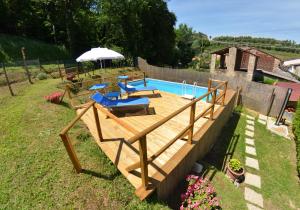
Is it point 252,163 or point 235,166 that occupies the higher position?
point 235,166

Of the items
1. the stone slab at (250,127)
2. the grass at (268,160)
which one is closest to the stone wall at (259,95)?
the grass at (268,160)

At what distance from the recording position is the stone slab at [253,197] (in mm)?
3757

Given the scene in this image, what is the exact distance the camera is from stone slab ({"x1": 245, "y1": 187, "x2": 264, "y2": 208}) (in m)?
3.76

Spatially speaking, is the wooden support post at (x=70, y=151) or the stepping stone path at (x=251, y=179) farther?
the stepping stone path at (x=251, y=179)

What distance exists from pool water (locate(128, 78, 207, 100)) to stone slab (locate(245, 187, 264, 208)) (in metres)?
7.02

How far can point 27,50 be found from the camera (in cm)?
1677

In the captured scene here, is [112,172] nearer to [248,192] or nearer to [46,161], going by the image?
[46,161]

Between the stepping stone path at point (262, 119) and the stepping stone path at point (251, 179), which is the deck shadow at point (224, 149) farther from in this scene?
the stepping stone path at point (262, 119)

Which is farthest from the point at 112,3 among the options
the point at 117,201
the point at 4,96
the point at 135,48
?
the point at 117,201

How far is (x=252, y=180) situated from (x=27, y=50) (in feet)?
68.1

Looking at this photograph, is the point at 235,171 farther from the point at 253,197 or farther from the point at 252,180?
the point at 253,197

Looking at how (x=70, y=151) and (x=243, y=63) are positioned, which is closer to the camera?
(x=70, y=151)

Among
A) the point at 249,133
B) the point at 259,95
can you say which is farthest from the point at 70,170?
the point at 259,95

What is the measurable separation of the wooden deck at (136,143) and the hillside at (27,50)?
15.4 m
